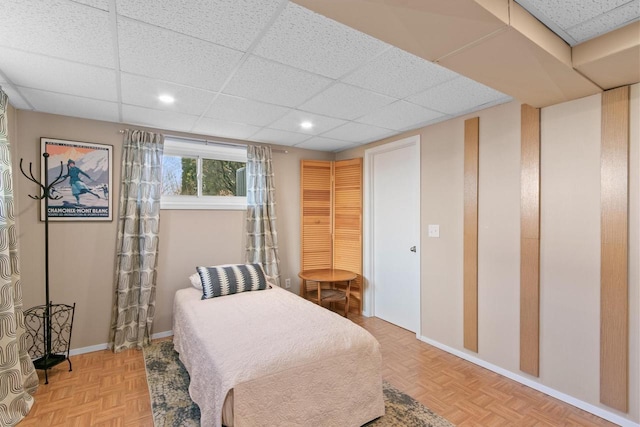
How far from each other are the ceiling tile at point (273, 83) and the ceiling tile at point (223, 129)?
2.71 feet

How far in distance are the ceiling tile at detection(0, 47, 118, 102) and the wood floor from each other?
2394 millimetres

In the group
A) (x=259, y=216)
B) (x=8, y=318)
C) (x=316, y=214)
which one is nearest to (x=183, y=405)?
(x=8, y=318)

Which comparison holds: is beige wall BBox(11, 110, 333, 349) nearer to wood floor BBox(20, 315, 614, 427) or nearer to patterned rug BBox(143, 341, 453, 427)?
wood floor BBox(20, 315, 614, 427)

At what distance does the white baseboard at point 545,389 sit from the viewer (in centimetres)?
204

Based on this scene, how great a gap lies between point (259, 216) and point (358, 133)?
163 cm

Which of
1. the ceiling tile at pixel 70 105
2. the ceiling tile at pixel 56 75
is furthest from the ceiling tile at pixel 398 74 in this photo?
the ceiling tile at pixel 70 105

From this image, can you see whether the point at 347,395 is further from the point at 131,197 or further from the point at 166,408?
the point at 131,197

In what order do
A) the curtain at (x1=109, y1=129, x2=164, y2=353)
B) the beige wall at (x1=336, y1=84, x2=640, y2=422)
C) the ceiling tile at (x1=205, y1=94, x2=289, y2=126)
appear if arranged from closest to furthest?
the beige wall at (x1=336, y1=84, x2=640, y2=422) < the ceiling tile at (x1=205, y1=94, x2=289, y2=126) < the curtain at (x1=109, y1=129, x2=164, y2=353)

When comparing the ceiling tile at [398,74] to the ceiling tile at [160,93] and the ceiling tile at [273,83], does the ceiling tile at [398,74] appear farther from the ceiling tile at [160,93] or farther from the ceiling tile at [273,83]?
the ceiling tile at [160,93]

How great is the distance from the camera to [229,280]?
10.4 ft

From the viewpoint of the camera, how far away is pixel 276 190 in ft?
13.8

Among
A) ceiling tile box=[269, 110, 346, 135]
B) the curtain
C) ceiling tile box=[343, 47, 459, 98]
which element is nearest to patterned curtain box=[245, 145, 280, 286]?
ceiling tile box=[269, 110, 346, 135]

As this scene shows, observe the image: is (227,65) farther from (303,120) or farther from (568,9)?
(568,9)

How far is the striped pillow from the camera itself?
3074mm
